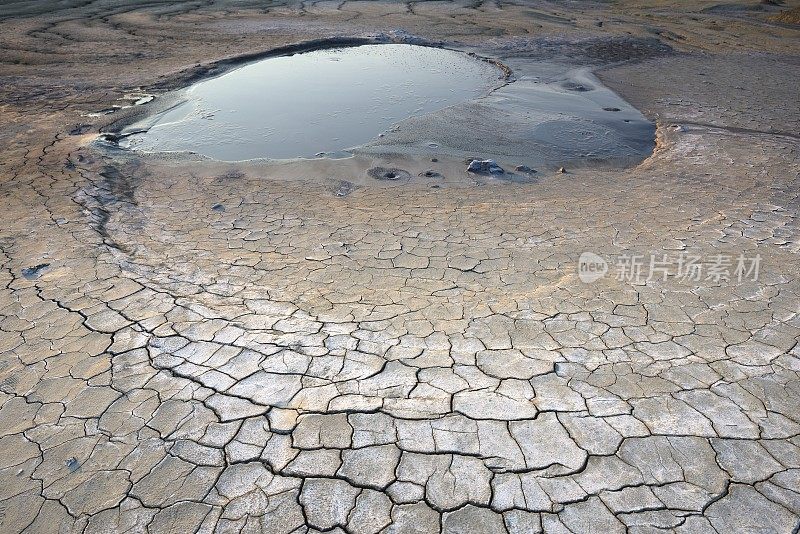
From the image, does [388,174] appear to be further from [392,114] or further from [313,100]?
[313,100]

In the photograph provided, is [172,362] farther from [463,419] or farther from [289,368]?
[463,419]

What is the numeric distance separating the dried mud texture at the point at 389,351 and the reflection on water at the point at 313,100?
1072mm

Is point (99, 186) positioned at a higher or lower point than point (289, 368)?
higher

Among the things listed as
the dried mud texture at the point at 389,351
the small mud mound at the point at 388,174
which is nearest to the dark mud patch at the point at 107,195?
the dried mud texture at the point at 389,351

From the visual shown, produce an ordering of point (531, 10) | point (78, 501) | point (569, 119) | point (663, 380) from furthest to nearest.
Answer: point (531, 10) < point (569, 119) < point (663, 380) < point (78, 501)

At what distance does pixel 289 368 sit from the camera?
10.1 ft

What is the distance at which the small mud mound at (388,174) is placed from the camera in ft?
20.9

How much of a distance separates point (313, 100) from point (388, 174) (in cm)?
348

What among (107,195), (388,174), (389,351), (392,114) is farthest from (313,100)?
(389,351)

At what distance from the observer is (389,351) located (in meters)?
3.25

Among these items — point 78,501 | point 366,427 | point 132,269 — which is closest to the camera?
point 78,501

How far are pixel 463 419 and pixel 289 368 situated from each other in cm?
108

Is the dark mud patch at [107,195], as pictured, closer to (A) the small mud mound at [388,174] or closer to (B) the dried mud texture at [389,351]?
(B) the dried mud texture at [389,351]

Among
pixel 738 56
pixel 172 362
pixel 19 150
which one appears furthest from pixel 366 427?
pixel 738 56
